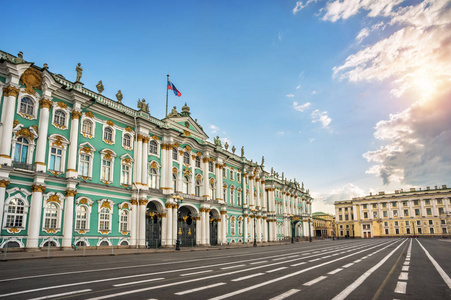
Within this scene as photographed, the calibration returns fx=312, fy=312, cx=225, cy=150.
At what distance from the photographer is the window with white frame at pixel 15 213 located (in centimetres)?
2530

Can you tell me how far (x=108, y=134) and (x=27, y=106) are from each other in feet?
28.4

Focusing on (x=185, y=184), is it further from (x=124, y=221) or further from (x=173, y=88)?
(x=173, y=88)

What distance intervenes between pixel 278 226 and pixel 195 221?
3459 centimetres

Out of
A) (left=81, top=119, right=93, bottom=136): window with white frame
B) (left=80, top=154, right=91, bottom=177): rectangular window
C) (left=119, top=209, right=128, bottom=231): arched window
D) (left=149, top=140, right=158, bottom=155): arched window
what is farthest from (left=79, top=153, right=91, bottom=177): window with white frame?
(left=149, top=140, right=158, bottom=155): arched window

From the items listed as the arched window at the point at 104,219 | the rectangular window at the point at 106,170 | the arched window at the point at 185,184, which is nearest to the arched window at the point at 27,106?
the rectangular window at the point at 106,170

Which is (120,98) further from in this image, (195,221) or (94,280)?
(94,280)

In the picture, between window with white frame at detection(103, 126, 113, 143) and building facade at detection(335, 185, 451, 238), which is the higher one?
window with white frame at detection(103, 126, 113, 143)

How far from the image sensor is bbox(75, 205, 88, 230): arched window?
99.0ft

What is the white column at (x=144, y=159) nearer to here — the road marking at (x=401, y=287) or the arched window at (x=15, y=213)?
the arched window at (x=15, y=213)

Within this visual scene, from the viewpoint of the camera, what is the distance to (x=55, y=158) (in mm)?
29531

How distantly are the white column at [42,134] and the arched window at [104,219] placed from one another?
7.59 m

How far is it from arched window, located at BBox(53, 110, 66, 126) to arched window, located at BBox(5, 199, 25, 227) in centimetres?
803

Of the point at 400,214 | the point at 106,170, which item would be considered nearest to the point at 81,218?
the point at 106,170

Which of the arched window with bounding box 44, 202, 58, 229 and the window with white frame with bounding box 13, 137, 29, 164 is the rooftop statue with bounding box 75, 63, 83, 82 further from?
the arched window with bounding box 44, 202, 58, 229
